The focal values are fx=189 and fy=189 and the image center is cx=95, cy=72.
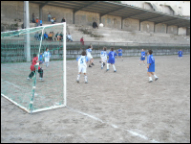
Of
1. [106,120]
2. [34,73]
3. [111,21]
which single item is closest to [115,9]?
[111,21]

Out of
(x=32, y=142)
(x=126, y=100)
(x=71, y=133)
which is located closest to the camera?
(x=32, y=142)

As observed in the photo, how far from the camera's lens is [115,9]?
3612cm

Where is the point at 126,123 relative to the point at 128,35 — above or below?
below

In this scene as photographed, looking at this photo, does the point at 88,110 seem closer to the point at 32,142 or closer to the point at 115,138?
the point at 115,138

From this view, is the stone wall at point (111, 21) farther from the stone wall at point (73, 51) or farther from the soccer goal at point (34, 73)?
the soccer goal at point (34, 73)

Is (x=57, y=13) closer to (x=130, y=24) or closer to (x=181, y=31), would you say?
(x=130, y=24)

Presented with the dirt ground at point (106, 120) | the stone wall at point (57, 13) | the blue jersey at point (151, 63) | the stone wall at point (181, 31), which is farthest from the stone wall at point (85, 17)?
the stone wall at point (181, 31)

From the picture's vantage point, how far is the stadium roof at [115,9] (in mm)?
31188

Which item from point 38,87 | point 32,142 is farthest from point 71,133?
point 38,87

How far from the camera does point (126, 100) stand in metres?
6.21

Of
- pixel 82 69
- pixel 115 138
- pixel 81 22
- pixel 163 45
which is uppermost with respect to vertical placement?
pixel 81 22

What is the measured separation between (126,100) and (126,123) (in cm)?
A: 196

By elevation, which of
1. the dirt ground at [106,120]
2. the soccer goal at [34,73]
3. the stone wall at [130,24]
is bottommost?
the dirt ground at [106,120]

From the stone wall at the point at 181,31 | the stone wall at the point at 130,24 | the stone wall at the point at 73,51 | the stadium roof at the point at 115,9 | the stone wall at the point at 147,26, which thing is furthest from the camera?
the stone wall at the point at 181,31
